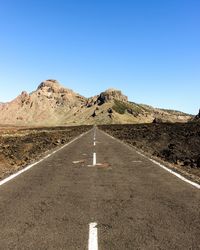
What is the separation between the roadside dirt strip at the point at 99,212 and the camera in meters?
6.26

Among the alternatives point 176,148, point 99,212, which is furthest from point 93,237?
point 176,148

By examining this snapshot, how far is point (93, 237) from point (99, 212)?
1.85 m

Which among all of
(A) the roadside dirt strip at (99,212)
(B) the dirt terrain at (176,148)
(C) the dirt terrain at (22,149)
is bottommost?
(C) the dirt terrain at (22,149)

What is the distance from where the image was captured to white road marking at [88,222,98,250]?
6.00m

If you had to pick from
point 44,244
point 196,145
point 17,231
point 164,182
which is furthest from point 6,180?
point 196,145

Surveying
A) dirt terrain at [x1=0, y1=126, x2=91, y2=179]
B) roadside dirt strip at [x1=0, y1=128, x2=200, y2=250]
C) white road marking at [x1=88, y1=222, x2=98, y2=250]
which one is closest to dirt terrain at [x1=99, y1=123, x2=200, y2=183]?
roadside dirt strip at [x1=0, y1=128, x2=200, y2=250]

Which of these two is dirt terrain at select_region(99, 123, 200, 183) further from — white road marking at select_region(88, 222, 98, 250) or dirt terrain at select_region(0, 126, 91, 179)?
dirt terrain at select_region(0, 126, 91, 179)

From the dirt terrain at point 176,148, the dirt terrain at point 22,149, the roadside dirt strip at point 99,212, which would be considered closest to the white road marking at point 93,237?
the roadside dirt strip at point 99,212

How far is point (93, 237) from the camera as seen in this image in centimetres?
648

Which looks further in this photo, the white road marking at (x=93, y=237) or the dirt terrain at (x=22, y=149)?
the dirt terrain at (x=22, y=149)

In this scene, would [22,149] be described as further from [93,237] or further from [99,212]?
[93,237]

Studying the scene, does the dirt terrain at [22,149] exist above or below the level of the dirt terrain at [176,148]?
below

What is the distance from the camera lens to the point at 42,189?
1132 centimetres

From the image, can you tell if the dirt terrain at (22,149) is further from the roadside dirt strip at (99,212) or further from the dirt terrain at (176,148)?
the dirt terrain at (176,148)
